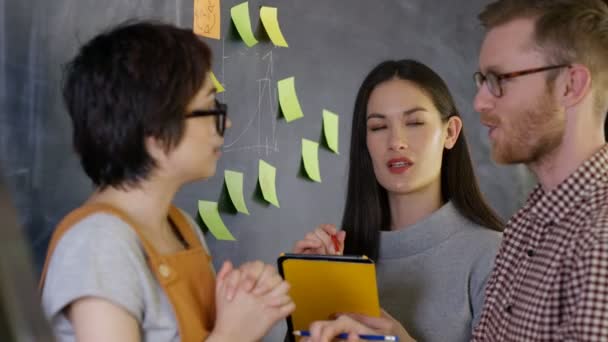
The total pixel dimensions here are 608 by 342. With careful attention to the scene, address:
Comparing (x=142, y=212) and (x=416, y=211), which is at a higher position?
(x=142, y=212)

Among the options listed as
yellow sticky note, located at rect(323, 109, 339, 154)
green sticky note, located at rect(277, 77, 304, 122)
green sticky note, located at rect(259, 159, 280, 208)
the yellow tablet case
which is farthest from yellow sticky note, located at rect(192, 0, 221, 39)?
the yellow tablet case

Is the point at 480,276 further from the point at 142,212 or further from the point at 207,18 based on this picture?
the point at 207,18

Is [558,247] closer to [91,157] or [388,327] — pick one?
[388,327]

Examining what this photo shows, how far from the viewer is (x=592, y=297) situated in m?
0.99

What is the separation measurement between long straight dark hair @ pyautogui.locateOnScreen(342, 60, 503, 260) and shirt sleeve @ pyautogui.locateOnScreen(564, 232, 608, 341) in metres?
0.63

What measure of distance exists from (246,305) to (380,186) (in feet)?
2.57

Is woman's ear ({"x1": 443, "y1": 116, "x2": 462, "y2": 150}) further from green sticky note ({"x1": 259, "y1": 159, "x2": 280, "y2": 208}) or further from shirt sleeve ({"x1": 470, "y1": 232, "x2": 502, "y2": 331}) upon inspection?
green sticky note ({"x1": 259, "y1": 159, "x2": 280, "y2": 208})

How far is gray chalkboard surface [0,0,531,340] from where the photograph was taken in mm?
1477

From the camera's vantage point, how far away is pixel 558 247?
3.63ft

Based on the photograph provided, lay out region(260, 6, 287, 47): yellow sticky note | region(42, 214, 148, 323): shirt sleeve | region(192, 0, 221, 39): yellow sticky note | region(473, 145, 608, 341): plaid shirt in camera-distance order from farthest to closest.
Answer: region(260, 6, 287, 47): yellow sticky note, region(192, 0, 221, 39): yellow sticky note, region(473, 145, 608, 341): plaid shirt, region(42, 214, 148, 323): shirt sleeve

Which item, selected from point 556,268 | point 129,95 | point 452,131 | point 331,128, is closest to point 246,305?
point 129,95

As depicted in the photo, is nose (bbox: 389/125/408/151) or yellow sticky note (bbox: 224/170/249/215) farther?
yellow sticky note (bbox: 224/170/249/215)

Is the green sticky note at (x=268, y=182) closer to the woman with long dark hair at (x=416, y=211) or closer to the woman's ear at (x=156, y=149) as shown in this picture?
the woman with long dark hair at (x=416, y=211)

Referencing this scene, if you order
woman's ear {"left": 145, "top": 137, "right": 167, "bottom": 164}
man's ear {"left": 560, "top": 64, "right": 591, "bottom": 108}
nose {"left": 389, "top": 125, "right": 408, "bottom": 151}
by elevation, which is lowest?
nose {"left": 389, "top": 125, "right": 408, "bottom": 151}
